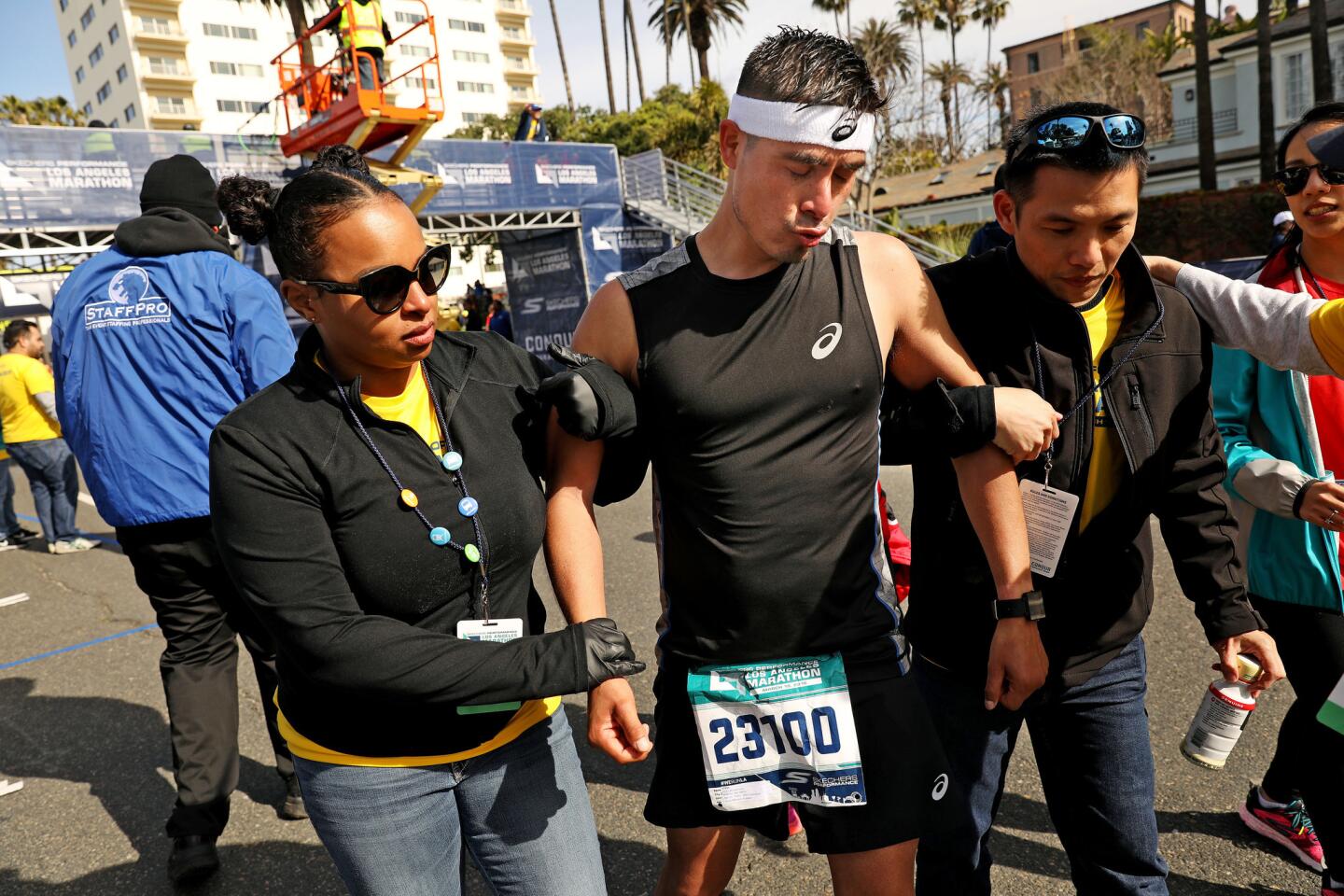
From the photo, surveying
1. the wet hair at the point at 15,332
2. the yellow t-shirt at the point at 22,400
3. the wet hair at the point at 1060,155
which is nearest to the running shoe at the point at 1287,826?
the wet hair at the point at 1060,155

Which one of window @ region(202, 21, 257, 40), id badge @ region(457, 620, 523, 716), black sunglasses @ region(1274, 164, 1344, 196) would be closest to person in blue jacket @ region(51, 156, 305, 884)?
id badge @ region(457, 620, 523, 716)

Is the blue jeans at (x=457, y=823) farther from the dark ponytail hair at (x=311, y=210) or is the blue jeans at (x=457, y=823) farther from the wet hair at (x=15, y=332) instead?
the wet hair at (x=15, y=332)

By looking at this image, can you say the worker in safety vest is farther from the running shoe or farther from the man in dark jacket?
the running shoe

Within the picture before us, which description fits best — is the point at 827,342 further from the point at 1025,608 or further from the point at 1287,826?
the point at 1287,826

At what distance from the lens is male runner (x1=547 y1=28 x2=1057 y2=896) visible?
A: 5.82 ft

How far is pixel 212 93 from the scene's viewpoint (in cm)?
6391

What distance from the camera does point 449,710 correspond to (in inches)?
65.1

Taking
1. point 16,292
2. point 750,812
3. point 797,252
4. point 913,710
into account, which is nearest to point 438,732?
point 750,812

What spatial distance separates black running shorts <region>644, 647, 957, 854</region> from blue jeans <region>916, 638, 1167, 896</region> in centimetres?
19

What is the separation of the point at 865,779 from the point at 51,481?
9095mm

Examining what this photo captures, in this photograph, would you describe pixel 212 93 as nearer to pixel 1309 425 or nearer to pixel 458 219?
pixel 458 219

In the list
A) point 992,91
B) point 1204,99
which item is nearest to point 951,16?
point 992,91

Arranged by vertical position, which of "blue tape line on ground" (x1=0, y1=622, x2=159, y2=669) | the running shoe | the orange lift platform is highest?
the orange lift platform

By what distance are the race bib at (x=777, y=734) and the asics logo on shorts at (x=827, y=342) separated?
2.01 feet
